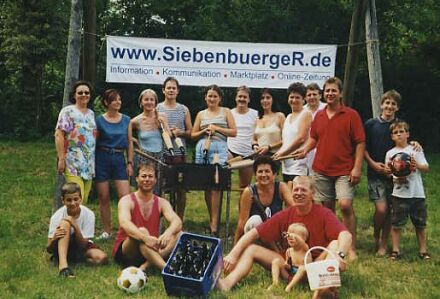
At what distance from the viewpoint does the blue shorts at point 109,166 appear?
6453mm

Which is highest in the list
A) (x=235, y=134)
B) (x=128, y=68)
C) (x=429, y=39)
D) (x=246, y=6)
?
(x=246, y=6)

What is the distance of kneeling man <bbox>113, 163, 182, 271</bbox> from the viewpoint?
5.17 m

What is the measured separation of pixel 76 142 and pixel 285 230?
2427mm

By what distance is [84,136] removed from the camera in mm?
6168

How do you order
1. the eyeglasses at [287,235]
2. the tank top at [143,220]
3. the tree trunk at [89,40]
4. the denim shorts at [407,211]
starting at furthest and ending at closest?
the tree trunk at [89,40], the denim shorts at [407,211], the tank top at [143,220], the eyeglasses at [287,235]

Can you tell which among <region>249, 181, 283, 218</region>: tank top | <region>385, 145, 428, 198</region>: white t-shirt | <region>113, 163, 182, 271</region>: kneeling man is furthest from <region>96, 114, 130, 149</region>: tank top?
<region>385, 145, 428, 198</region>: white t-shirt

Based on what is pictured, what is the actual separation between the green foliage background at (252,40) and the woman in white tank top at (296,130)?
10.7 metres

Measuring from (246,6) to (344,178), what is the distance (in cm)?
1564

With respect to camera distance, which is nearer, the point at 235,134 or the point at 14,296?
the point at 14,296

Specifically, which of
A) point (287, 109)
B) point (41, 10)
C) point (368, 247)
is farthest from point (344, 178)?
point (41, 10)

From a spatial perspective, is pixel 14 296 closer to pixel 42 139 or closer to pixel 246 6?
pixel 42 139

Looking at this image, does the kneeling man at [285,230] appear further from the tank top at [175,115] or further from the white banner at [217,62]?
the white banner at [217,62]

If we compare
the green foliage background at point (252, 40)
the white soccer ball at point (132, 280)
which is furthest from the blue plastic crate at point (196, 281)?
the green foliage background at point (252, 40)

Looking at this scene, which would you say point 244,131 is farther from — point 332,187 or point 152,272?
point 152,272
